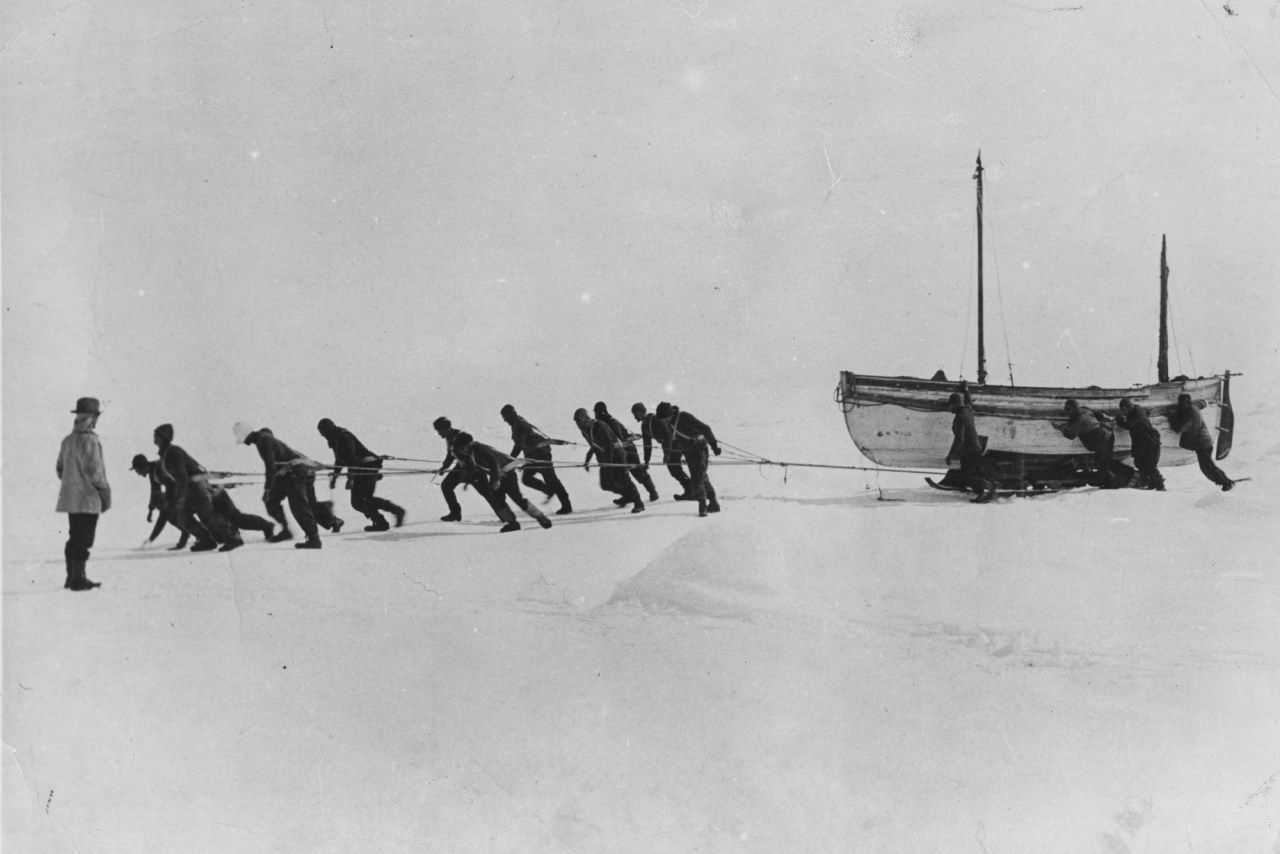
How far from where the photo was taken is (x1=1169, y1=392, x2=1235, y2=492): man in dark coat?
171 inches

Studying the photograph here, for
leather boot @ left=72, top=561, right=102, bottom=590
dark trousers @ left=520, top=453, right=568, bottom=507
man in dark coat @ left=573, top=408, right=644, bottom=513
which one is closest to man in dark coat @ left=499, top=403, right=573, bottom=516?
dark trousers @ left=520, top=453, right=568, bottom=507

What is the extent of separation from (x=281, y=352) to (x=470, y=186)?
118cm

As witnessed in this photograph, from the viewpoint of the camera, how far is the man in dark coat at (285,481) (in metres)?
3.90

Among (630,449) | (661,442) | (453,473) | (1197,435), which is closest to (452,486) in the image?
(453,473)

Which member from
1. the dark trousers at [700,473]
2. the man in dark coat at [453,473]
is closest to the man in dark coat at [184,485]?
the man in dark coat at [453,473]

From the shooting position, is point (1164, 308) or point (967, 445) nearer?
point (1164, 308)

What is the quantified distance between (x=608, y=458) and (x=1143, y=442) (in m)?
2.94

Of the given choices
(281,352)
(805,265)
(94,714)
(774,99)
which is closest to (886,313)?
(805,265)

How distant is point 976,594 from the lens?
12.6 feet

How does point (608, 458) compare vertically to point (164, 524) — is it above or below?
above

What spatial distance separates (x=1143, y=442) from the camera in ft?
15.1

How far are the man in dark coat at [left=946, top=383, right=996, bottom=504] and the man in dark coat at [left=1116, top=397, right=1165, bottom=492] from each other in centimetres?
74

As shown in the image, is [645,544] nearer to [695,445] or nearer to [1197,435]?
[695,445]

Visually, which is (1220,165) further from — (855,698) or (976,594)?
(855,698)
